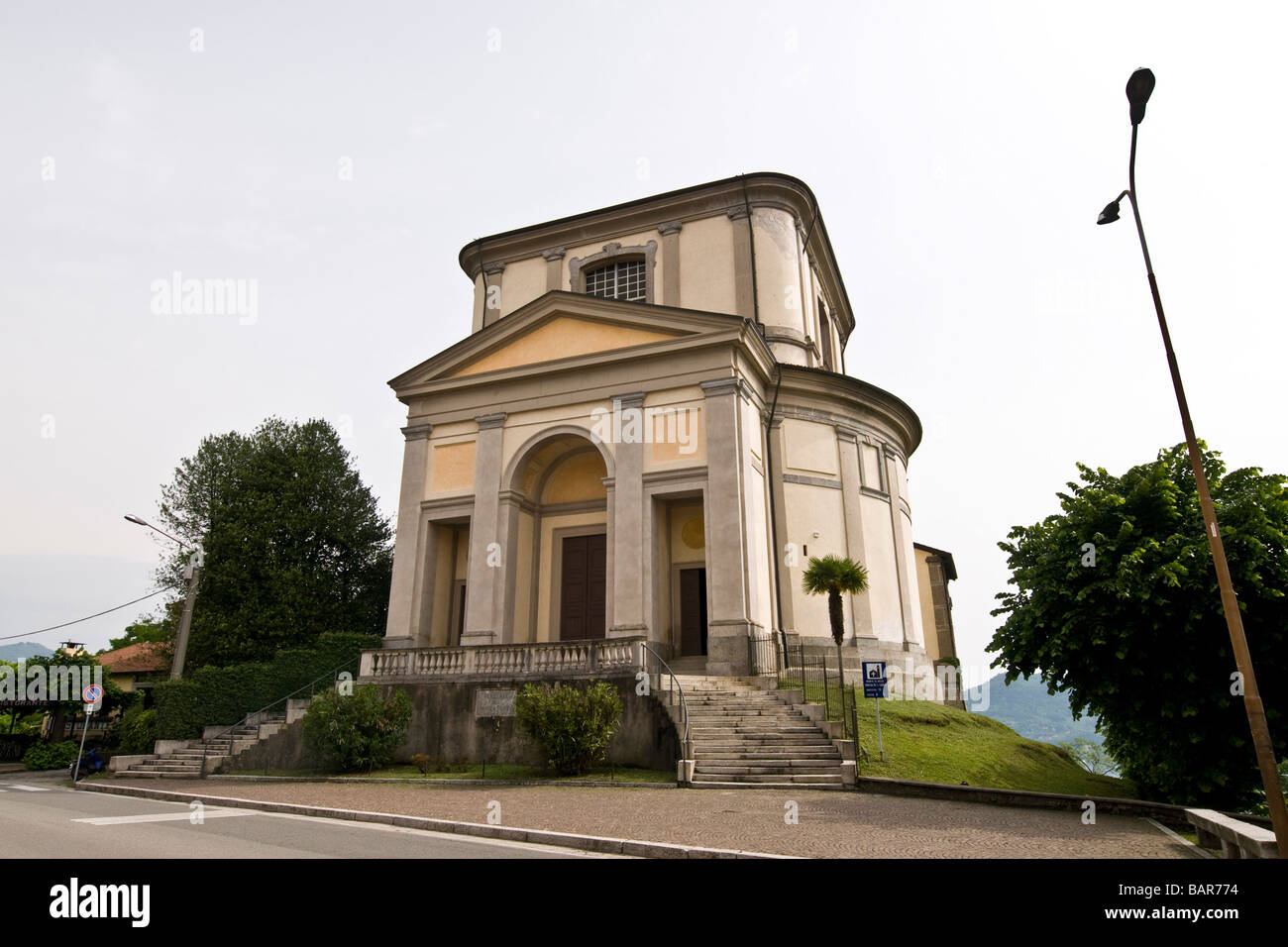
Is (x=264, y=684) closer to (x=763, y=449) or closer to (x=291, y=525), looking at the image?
(x=291, y=525)

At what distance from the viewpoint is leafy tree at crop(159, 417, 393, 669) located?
90.0ft

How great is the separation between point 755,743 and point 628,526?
7210mm

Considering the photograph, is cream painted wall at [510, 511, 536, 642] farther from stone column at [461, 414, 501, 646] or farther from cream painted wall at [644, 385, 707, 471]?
cream painted wall at [644, 385, 707, 471]

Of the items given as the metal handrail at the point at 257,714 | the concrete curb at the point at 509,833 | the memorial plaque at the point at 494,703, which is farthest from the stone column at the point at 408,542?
the concrete curb at the point at 509,833

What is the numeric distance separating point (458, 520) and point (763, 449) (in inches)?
357

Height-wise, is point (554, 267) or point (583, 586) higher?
point (554, 267)

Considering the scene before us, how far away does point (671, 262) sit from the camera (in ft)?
89.1

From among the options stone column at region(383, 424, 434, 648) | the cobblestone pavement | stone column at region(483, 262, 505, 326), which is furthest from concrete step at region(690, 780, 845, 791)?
stone column at region(483, 262, 505, 326)

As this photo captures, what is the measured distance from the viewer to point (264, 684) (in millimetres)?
20766

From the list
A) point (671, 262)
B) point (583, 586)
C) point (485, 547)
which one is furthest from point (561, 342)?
point (583, 586)

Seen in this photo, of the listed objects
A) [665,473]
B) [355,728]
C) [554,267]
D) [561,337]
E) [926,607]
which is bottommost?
[355,728]

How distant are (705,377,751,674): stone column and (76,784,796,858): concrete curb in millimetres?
9184

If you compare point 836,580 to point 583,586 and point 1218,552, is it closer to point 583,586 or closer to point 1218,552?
point 583,586

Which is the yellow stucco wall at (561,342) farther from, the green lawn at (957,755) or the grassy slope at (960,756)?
the grassy slope at (960,756)
